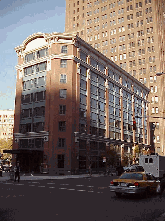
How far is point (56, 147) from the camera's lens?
4556 cm

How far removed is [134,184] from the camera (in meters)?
14.9

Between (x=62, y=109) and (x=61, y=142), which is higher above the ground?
(x=62, y=109)

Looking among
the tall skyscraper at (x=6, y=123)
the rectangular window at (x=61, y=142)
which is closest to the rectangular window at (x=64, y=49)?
the rectangular window at (x=61, y=142)

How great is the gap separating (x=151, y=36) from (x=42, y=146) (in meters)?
64.4

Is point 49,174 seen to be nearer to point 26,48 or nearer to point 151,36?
point 26,48

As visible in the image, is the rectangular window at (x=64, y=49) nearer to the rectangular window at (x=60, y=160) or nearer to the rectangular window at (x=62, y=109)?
the rectangular window at (x=62, y=109)

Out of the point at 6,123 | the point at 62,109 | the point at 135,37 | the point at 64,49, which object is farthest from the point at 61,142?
the point at 6,123

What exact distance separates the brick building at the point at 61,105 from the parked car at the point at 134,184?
29.3 metres

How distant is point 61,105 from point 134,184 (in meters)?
33.7

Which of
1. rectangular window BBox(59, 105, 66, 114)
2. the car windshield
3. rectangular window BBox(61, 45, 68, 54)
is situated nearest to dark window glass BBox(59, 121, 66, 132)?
rectangular window BBox(59, 105, 66, 114)

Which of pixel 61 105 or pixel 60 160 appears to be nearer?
pixel 60 160

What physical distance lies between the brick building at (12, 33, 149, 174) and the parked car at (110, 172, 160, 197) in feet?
96.1

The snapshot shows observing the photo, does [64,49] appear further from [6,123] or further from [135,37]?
[6,123]

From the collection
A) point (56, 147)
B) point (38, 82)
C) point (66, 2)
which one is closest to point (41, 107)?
point (38, 82)
